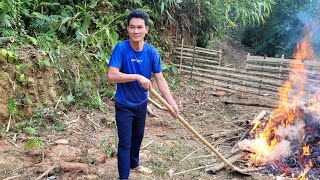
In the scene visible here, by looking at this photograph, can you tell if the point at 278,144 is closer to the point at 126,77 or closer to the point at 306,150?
the point at 306,150

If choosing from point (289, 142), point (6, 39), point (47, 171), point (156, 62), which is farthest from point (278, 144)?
point (6, 39)

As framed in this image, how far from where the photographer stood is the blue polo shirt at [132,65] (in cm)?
341

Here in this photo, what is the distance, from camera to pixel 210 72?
1012cm

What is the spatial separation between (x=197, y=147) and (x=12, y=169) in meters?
2.82

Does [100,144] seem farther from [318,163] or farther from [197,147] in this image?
[318,163]

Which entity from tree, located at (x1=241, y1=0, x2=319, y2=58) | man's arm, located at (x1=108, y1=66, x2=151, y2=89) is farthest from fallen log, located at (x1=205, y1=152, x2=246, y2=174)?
tree, located at (x1=241, y1=0, x2=319, y2=58)

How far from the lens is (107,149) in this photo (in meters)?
4.62

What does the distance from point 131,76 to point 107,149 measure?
178 centimetres

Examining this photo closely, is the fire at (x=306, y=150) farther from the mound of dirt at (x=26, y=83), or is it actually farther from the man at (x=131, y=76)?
the mound of dirt at (x=26, y=83)

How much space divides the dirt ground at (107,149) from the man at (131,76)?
0.69 m

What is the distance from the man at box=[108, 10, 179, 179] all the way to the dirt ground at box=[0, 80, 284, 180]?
Answer: 0.69 metres

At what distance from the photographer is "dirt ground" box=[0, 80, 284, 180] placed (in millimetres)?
3920

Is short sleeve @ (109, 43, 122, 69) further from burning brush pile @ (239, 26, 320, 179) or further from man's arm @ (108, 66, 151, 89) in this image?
burning brush pile @ (239, 26, 320, 179)

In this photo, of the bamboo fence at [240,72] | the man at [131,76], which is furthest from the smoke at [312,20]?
the man at [131,76]
